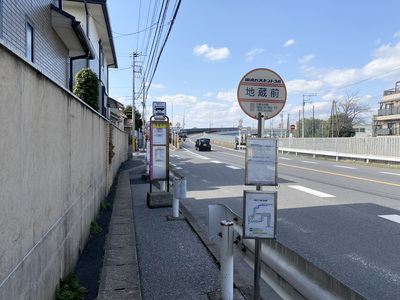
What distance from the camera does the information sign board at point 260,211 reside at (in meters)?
3.25

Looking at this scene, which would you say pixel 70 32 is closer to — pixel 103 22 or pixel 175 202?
pixel 175 202

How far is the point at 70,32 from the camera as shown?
9.77 metres

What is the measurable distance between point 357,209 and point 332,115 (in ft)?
217

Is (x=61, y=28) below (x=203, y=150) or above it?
above

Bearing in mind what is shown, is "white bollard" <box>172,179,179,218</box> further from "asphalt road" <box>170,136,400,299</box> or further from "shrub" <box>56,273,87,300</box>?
"shrub" <box>56,273,87,300</box>

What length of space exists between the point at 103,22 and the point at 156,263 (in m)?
17.4

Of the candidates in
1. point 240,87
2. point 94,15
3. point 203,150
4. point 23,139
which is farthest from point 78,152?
point 203,150

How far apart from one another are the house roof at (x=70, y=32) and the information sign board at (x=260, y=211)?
8319 mm

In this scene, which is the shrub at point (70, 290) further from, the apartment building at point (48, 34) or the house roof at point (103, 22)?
the house roof at point (103, 22)

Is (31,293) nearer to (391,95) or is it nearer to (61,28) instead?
(61,28)

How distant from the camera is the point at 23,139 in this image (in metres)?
2.38

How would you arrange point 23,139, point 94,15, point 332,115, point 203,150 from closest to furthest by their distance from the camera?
point 23,139, point 94,15, point 203,150, point 332,115

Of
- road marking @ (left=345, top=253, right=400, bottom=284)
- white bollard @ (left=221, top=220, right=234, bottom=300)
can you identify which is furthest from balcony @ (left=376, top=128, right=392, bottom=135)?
white bollard @ (left=221, top=220, right=234, bottom=300)

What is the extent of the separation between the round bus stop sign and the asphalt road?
251cm
